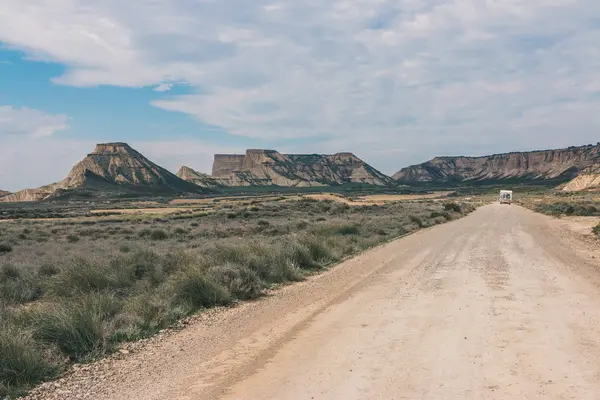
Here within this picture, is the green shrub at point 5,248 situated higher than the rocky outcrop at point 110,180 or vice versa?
the rocky outcrop at point 110,180

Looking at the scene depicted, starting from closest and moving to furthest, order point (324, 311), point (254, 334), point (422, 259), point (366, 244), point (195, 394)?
point (195, 394)
point (254, 334)
point (324, 311)
point (422, 259)
point (366, 244)

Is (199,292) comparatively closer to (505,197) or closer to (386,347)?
(386,347)

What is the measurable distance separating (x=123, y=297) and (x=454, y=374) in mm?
8320

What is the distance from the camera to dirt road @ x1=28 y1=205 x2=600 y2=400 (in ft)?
18.5

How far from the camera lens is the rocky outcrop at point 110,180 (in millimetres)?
161875

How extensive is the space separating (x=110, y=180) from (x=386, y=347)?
7362 inches

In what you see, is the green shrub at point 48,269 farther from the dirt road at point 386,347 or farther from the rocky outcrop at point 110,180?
the rocky outcrop at point 110,180

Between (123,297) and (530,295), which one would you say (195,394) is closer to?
(123,297)

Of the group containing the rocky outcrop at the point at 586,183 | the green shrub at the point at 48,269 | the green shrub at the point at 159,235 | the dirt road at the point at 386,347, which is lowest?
the green shrub at the point at 159,235

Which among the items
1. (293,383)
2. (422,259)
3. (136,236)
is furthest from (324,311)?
(136,236)

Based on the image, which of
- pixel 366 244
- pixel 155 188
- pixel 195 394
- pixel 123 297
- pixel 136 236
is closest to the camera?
pixel 195 394

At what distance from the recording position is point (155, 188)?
181 m

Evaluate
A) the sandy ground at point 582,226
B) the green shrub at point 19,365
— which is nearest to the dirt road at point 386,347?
the green shrub at point 19,365

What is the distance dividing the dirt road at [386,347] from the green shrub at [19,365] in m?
0.38
